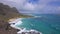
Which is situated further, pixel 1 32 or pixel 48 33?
pixel 48 33

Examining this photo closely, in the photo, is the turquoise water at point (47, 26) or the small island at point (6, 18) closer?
the small island at point (6, 18)

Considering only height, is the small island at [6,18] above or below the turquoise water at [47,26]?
above

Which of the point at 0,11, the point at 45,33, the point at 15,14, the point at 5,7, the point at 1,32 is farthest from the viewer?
the point at 15,14

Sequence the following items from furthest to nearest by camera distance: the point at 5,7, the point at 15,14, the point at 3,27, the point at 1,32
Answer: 1. the point at 15,14
2. the point at 5,7
3. the point at 3,27
4. the point at 1,32

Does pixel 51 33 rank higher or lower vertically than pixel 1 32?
lower

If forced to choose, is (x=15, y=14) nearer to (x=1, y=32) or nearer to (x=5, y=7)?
(x=5, y=7)

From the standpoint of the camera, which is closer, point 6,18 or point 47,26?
point 47,26

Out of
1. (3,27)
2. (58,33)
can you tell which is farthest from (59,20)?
(3,27)

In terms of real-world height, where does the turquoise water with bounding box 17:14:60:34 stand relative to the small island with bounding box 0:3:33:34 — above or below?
below

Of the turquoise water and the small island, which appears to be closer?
the small island

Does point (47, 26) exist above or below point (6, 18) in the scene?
below
